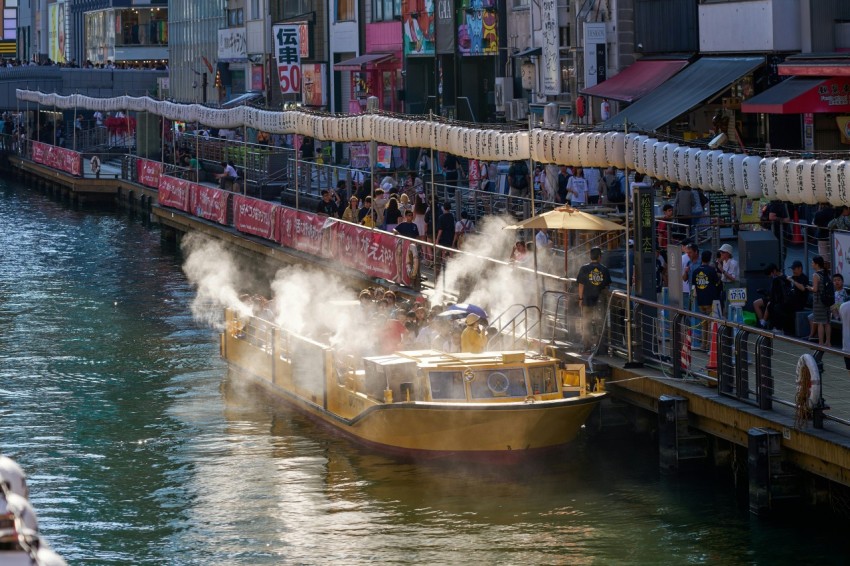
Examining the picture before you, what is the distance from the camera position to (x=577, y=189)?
41.7m

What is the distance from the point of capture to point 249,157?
208 ft

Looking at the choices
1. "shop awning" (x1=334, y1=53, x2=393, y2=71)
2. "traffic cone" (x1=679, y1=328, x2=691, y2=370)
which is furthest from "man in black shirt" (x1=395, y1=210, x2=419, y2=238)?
"shop awning" (x1=334, y1=53, x2=393, y2=71)

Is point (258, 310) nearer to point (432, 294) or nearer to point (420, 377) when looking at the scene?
point (432, 294)

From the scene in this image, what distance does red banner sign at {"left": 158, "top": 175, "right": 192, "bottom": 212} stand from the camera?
60688 mm

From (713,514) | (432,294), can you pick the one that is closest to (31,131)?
(432,294)

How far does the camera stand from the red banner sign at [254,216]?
5019 cm

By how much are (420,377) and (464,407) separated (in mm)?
921

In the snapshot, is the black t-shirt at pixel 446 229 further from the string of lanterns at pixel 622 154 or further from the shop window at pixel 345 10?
the shop window at pixel 345 10

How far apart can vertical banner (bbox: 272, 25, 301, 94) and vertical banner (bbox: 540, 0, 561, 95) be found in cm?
2366

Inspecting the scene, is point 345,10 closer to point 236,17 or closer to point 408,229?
point 236,17

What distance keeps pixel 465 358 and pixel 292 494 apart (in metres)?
3.51

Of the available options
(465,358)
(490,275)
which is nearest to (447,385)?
(465,358)

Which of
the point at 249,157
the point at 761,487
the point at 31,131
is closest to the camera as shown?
the point at 761,487

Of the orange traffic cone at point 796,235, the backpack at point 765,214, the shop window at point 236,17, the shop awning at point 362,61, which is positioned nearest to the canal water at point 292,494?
the backpack at point 765,214
